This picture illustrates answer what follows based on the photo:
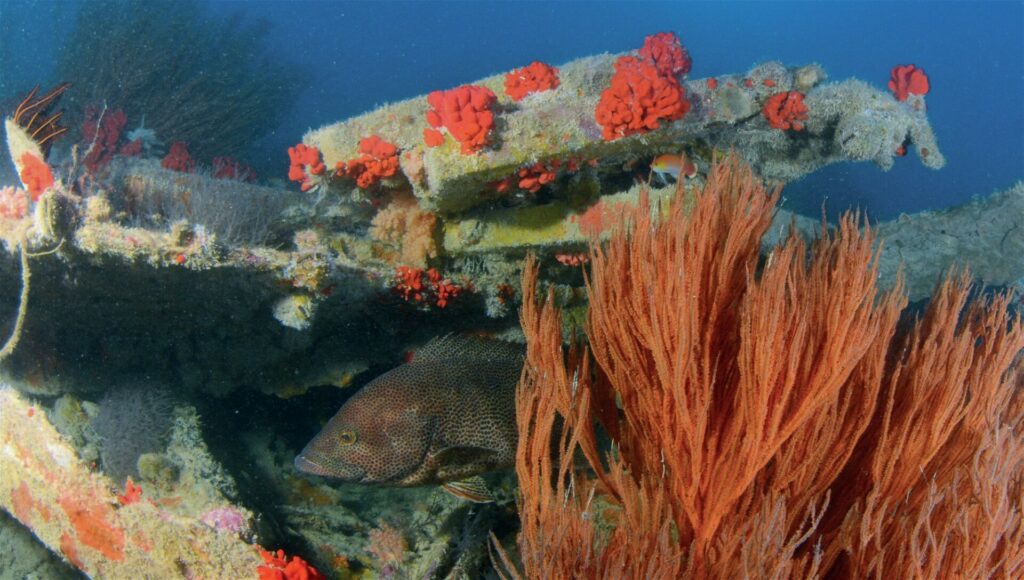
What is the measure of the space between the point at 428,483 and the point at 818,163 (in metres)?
3.87

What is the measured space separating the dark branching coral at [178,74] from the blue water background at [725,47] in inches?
470

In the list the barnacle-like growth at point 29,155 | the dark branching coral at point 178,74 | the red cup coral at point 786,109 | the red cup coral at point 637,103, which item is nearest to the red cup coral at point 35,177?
the barnacle-like growth at point 29,155

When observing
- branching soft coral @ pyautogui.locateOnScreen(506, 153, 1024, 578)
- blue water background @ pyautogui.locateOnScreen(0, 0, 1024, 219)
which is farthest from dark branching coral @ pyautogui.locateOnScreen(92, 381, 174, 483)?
blue water background @ pyautogui.locateOnScreen(0, 0, 1024, 219)

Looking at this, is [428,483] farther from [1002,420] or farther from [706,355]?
[1002,420]

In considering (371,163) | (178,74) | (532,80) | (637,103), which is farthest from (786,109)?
(178,74)

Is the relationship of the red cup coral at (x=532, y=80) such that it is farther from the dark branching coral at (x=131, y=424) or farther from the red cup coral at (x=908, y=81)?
the dark branching coral at (x=131, y=424)

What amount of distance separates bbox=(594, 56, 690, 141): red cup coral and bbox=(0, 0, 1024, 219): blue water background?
77.9 feet

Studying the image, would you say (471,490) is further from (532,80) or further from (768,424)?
(532,80)

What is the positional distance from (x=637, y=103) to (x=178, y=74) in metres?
12.6

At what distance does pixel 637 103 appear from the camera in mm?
3186

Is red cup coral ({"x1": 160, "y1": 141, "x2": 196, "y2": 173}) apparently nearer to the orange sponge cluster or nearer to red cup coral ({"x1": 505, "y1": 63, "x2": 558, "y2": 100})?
the orange sponge cluster

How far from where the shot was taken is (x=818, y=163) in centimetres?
433

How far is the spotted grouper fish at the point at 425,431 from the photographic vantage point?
2949 mm

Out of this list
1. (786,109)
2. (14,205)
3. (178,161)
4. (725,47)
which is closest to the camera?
(14,205)
